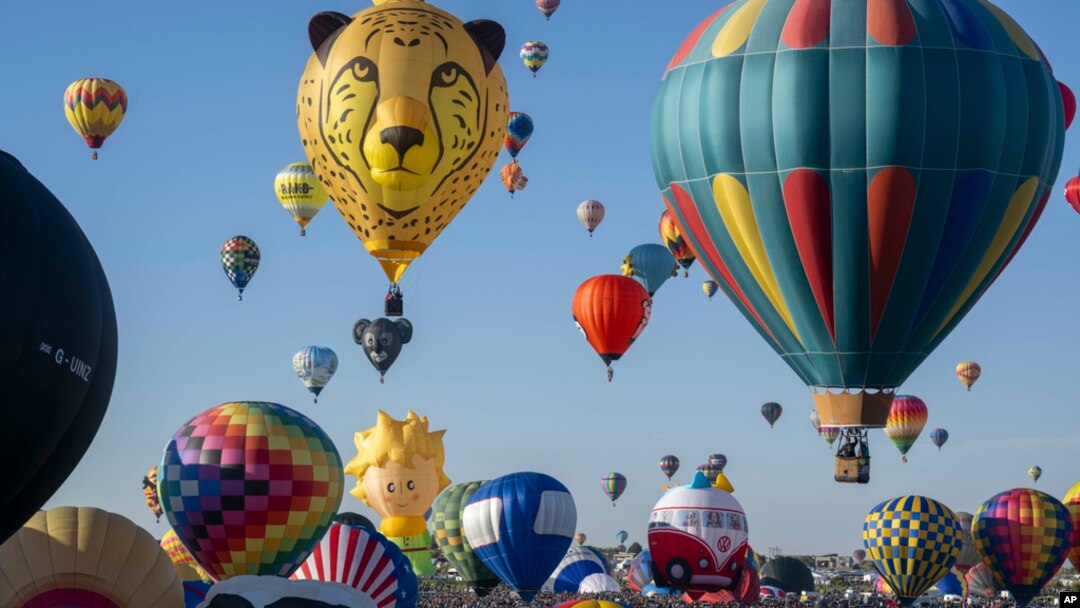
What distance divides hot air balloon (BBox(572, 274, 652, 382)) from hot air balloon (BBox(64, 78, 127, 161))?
10.7 metres

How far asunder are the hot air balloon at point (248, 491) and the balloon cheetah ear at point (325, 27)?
18.8ft

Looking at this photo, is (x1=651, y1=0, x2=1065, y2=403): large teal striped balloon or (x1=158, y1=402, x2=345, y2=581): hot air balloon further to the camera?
(x1=158, y1=402, x2=345, y2=581): hot air balloon

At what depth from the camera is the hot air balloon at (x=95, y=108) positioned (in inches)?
1451

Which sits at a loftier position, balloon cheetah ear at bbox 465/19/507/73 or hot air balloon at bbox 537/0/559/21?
hot air balloon at bbox 537/0/559/21

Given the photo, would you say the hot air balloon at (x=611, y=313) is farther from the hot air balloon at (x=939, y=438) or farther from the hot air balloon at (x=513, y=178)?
the hot air balloon at (x=939, y=438)

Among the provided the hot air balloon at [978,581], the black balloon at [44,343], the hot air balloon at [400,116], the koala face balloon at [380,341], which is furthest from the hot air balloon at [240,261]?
the black balloon at [44,343]

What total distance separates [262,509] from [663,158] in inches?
293

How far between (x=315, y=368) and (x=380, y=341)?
180 inches

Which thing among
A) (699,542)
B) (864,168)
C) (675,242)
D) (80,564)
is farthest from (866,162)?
(675,242)

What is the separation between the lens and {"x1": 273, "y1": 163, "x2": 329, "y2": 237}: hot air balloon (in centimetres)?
3653

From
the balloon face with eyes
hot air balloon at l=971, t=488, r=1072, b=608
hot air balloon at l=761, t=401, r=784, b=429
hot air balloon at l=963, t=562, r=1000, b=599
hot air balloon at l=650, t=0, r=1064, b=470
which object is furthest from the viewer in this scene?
hot air balloon at l=761, t=401, r=784, b=429

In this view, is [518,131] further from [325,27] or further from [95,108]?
[325,27]

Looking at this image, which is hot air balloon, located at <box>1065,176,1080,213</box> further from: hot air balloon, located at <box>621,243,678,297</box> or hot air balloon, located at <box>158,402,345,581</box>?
hot air balloon, located at <box>158,402,345,581</box>

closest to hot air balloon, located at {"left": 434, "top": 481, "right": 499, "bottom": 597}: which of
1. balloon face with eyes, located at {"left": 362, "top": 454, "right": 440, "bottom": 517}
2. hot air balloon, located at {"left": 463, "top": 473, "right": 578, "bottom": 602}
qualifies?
balloon face with eyes, located at {"left": 362, "top": 454, "right": 440, "bottom": 517}
